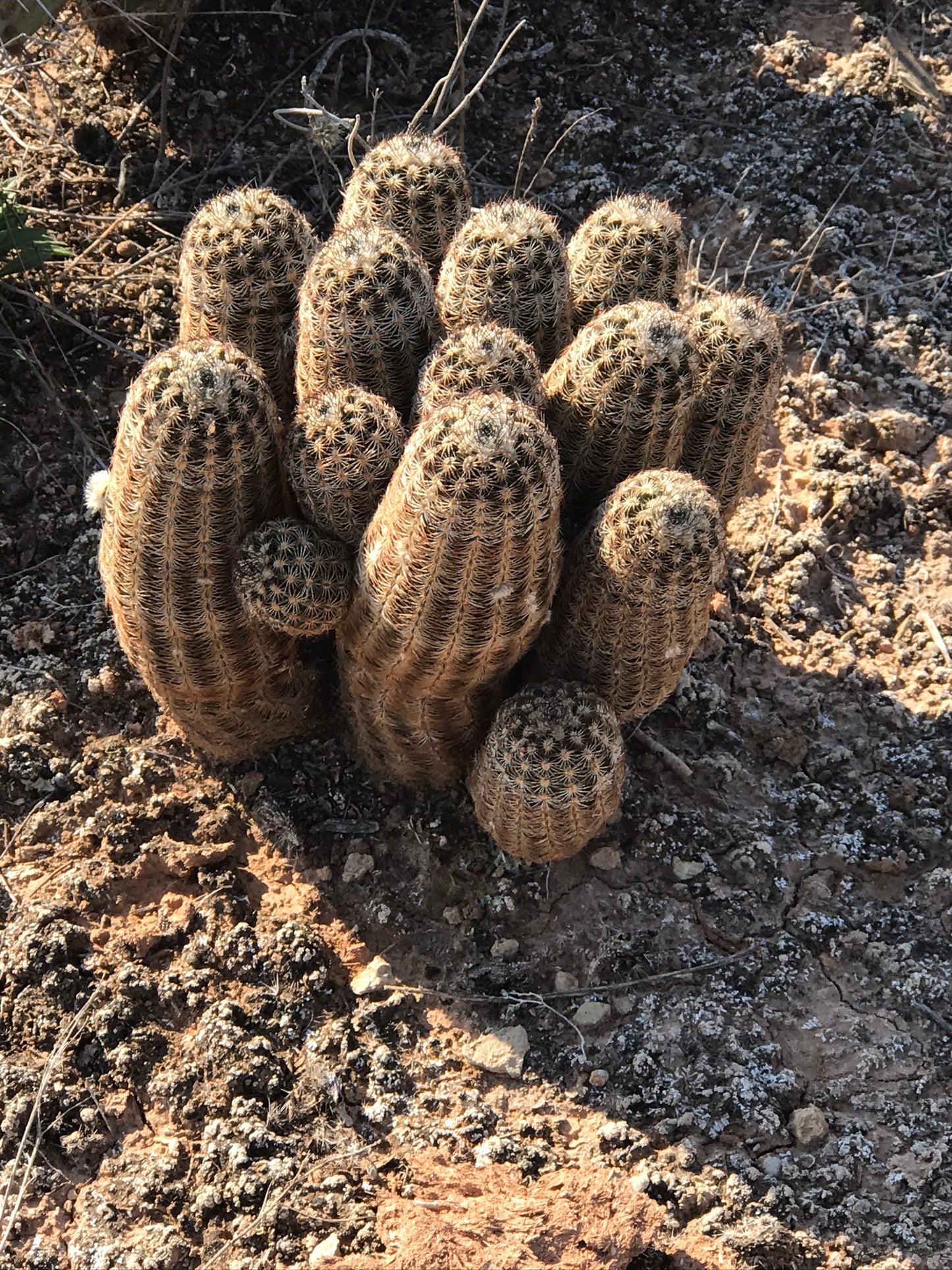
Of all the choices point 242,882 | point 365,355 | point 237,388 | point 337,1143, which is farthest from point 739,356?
point 337,1143

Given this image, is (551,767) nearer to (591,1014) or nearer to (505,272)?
(591,1014)

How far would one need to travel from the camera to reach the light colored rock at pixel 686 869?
4.20 m

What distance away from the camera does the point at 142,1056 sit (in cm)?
366

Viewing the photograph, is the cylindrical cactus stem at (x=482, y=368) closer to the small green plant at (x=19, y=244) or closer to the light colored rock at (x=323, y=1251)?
the light colored rock at (x=323, y=1251)

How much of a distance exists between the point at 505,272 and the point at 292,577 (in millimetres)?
1206

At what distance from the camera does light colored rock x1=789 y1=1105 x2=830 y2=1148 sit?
3.62 meters

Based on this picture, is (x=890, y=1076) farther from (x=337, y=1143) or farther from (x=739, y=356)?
(x=739, y=356)

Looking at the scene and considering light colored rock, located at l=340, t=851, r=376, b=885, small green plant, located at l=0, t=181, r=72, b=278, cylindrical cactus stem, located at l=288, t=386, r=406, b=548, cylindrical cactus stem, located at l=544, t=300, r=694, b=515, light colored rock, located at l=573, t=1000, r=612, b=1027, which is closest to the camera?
cylindrical cactus stem, located at l=288, t=386, r=406, b=548

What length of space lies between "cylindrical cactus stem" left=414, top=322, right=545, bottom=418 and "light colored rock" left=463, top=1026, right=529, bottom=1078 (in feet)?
6.45

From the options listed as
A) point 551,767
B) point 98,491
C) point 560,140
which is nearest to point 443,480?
point 551,767

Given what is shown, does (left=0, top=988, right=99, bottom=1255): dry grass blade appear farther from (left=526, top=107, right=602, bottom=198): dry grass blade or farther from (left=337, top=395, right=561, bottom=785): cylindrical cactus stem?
(left=526, top=107, right=602, bottom=198): dry grass blade

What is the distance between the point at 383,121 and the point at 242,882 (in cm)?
416

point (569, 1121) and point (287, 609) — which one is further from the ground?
point (287, 609)

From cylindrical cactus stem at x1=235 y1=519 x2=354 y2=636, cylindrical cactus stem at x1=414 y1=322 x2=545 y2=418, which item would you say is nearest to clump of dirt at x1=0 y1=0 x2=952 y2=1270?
cylindrical cactus stem at x1=235 y1=519 x2=354 y2=636
